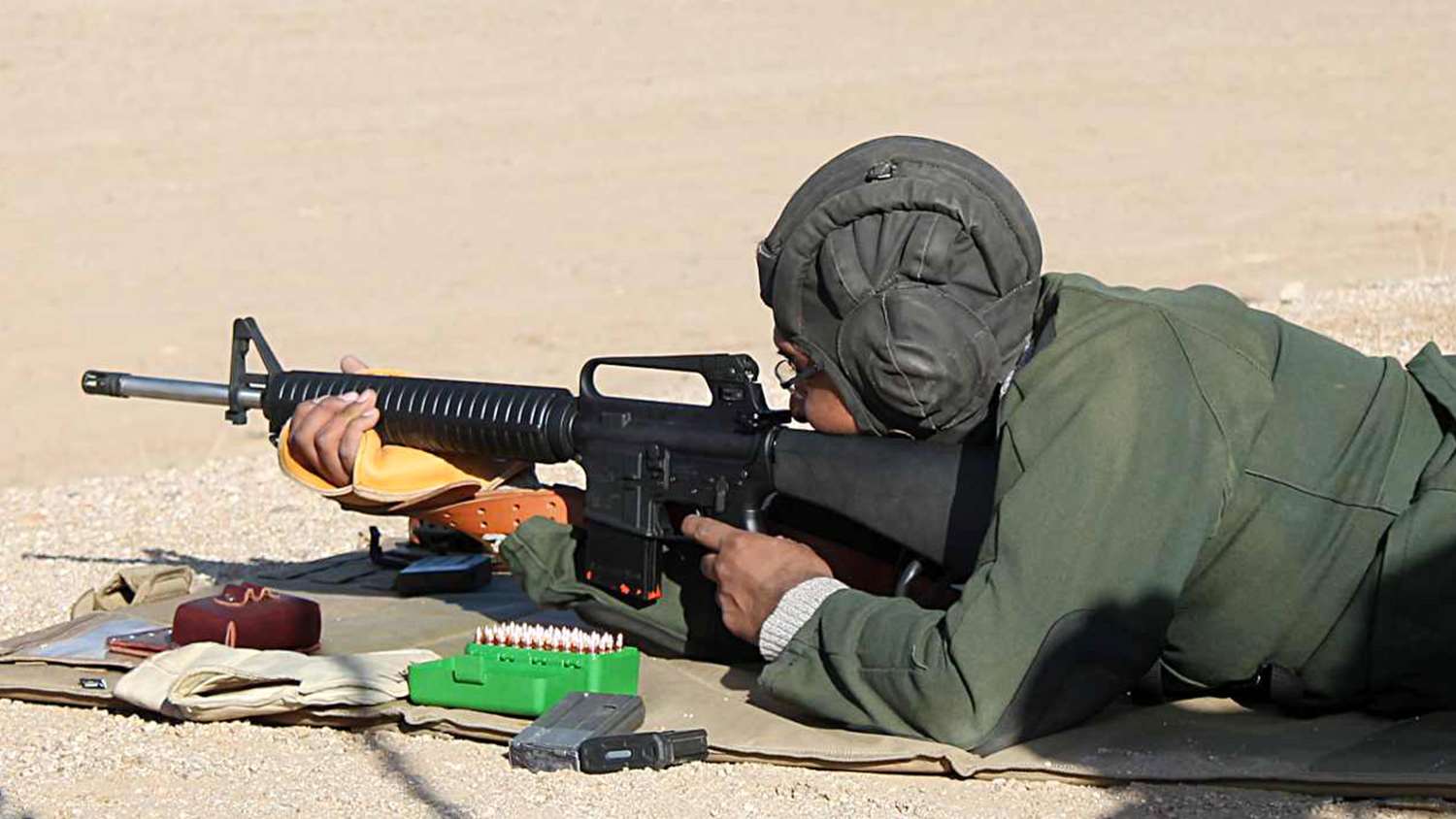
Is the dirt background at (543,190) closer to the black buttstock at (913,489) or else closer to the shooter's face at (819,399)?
the black buttstock at (913,489)

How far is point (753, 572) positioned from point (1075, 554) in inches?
33.0

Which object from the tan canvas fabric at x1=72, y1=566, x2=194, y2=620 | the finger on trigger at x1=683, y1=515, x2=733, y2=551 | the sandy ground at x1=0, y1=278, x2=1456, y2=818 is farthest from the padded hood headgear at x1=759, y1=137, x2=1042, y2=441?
the tan canvas fabric at x1=72, y1=566, x2=194, y2=620

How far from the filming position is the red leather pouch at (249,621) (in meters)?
5.23

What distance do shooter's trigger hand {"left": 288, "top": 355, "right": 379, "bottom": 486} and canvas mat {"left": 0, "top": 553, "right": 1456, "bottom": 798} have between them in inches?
17.7

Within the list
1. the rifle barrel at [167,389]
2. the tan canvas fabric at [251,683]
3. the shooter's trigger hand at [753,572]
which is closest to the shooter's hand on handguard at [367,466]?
the rifle barrel at [167,389]

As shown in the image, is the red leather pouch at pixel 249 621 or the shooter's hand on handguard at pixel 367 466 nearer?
the red leather pouch at pixel 249 621

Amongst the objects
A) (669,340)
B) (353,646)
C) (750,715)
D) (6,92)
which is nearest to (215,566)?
(353,646)

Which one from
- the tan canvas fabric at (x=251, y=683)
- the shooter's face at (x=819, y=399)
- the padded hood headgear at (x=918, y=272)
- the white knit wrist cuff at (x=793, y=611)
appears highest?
the padded hood headgear at (x=918, y=272)

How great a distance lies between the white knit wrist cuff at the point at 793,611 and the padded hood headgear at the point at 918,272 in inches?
15.6

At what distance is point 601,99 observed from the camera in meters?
23.5

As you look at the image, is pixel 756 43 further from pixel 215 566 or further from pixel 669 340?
pixel 215 566

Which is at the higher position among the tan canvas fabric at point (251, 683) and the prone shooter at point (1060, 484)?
the prone shooter at point (1060, 484)

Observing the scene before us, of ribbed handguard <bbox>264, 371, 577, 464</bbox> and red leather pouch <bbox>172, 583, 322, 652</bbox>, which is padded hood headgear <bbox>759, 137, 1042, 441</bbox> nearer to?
ribbed handguard <bbox>264, 371, 577, 464</bbox>

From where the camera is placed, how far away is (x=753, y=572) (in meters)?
4.59
